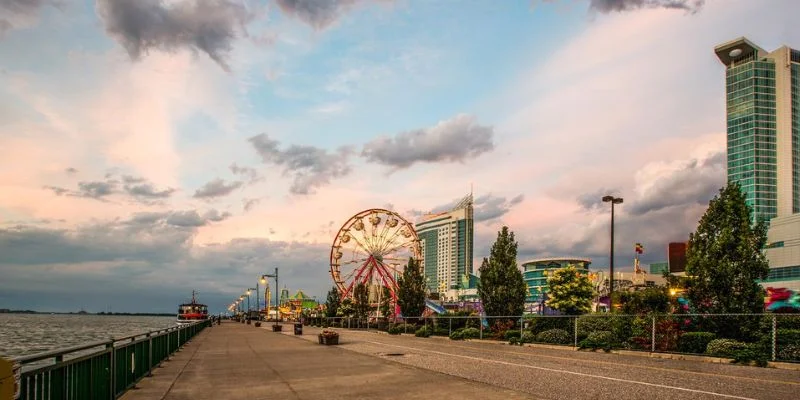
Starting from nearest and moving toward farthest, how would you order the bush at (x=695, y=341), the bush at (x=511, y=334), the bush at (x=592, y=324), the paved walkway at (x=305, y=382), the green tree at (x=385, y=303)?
1. the paved walkway at (x=305, y=382)
2. the bush at (x=695, y=341)
3. the bush at (x=592, y=324)
4. the bush at (x=511, y=334)
5. the green tree at (x=385, y=303)

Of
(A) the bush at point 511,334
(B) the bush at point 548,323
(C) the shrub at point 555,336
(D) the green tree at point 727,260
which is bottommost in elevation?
(A) the bush at point 511,334

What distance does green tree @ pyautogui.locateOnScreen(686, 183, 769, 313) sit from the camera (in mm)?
23172

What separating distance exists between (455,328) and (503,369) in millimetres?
24054

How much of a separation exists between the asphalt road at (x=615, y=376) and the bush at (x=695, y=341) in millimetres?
1531

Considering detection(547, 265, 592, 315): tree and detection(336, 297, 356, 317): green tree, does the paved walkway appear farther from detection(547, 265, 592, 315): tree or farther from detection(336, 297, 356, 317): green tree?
detection(336, 297, 356, 317): green tree

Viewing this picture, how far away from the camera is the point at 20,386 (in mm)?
6828

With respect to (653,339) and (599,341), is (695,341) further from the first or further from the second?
(599,341)

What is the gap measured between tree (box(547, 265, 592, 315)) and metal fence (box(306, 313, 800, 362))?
44.3 feet

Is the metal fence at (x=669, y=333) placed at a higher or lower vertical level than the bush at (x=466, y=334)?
higher

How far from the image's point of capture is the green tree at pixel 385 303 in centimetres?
7662

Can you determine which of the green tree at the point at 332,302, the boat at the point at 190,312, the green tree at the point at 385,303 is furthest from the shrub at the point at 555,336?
the boat at the point at 190,312

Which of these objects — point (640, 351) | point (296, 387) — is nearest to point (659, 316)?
point (640, 351)

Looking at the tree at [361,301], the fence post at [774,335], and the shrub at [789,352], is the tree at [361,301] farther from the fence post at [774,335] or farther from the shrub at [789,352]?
the shrub at [789,352]

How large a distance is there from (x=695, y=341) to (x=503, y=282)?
52.6ft
